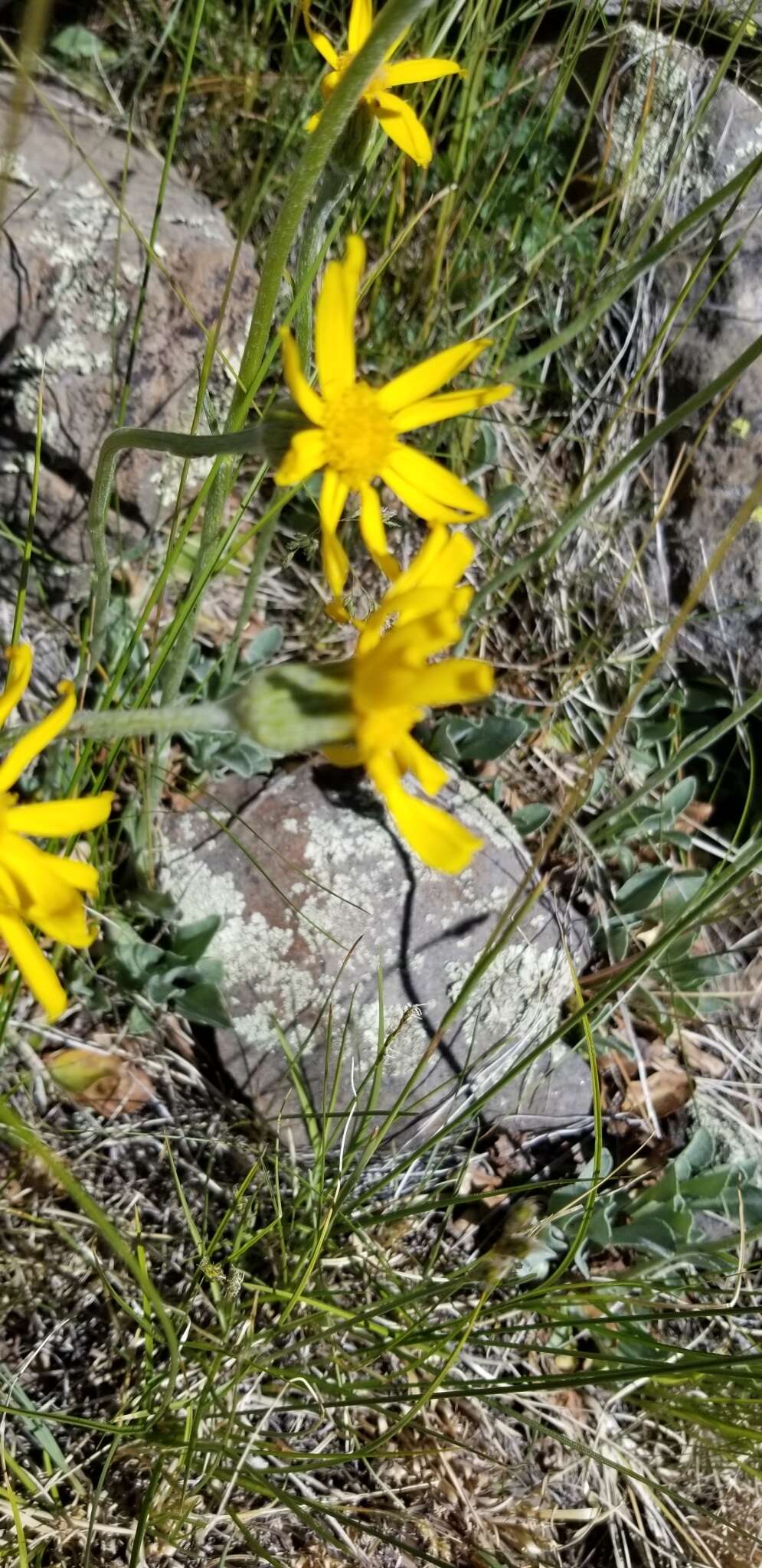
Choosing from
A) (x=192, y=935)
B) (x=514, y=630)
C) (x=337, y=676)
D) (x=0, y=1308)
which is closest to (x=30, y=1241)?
(x=0, y=1308)

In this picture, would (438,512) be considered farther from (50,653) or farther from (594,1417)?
(594,1417)

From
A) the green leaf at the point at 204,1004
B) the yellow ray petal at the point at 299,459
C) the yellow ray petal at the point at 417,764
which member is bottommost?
the yellow ray petal at the point at 417,764

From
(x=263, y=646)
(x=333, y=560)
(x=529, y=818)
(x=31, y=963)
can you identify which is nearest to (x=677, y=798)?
(x=529, y=818)

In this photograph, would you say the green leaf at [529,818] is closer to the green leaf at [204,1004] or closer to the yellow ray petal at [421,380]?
the green leaf at [204,1004]

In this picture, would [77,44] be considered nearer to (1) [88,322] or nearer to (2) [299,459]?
(1) [88,322]

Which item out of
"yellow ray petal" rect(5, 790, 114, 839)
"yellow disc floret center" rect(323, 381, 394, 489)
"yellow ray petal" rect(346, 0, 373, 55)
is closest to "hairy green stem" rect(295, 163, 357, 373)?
"yellow disc floret center" rect(323, 381, 394, 489)

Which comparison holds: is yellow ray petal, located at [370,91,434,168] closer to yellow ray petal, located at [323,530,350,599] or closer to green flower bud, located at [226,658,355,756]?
yellow ray petal, located at [323,530,350,599]

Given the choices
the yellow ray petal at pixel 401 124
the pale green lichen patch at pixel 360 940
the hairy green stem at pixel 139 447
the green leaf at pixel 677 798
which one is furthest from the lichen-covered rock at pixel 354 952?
the yellow ray petal at pixel 401 124
